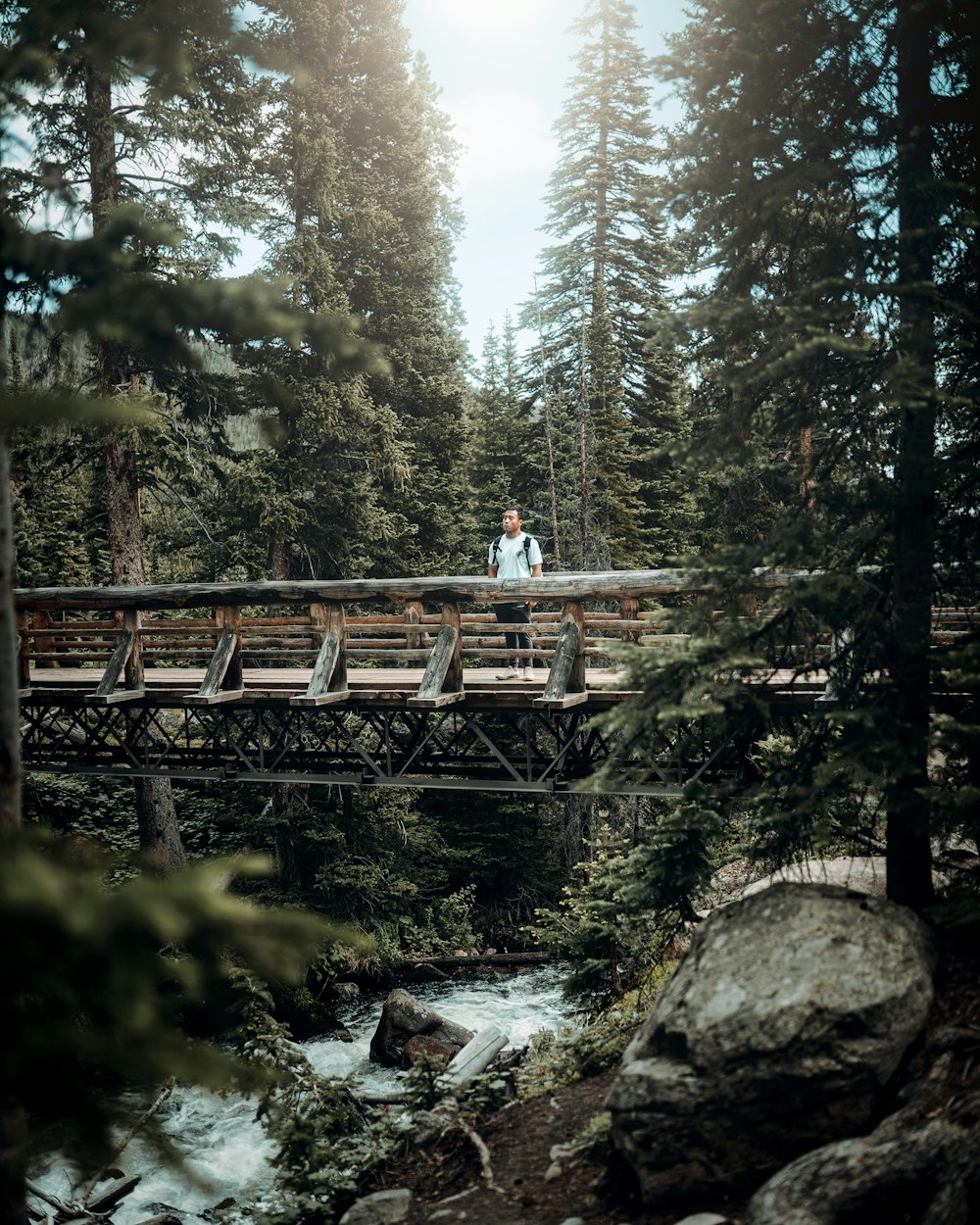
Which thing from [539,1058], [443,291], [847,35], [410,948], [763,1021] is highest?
[443,291]

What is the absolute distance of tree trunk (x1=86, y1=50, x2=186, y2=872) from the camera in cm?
1591

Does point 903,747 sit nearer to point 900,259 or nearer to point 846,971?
point 846,971

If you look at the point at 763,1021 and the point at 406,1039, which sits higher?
the point at 763,1021

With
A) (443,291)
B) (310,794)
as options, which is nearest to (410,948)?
(310,794)

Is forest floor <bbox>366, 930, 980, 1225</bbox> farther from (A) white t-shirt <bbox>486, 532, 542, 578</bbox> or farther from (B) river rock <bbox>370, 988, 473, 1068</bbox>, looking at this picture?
(A) white t-shirt <bbox>486, 532, 542, 578</bbox>

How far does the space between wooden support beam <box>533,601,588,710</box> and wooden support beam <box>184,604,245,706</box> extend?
452cm

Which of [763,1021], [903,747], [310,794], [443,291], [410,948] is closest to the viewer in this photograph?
[763,1021]

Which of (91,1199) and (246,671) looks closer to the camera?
(91,1199)

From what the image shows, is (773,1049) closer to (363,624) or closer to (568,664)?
(568,664)

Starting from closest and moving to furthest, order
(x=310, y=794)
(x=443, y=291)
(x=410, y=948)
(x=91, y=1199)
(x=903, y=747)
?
1. (x=903, y=747)
2. (x=91, y=1199)
3. (x=410, y=948)
4. (x=310, y=794)
5. (x=443, y=291)

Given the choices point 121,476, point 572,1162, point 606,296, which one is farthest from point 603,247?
point 572,1162

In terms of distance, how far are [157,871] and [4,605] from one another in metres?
1.44

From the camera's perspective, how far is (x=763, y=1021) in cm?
627

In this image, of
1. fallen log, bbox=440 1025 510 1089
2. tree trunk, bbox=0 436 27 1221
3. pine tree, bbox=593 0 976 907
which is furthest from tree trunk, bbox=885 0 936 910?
fallen log, bbox=440 1025 510 1089
